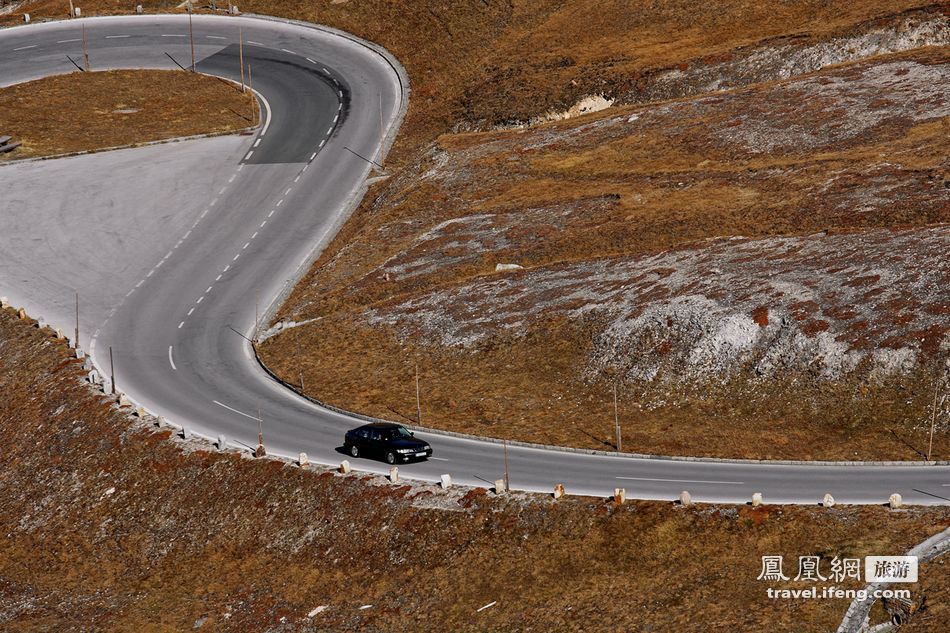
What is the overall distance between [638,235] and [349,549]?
1399 inches

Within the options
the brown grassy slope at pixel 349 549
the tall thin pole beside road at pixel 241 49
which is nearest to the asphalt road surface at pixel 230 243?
the tall thin pole beside road at pixel 241 49

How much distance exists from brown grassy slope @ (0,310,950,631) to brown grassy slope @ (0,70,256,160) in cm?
4976

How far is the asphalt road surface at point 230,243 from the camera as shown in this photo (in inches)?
2073

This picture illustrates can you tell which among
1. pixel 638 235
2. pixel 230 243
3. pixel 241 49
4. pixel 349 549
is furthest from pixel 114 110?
pixel 349 549

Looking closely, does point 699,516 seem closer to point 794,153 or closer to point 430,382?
point 430,382

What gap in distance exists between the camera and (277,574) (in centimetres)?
5153

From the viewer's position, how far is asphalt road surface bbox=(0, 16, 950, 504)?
52656mm

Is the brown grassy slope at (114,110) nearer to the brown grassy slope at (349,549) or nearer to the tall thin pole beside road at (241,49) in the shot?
the tall thin pole beside road at (241,49)

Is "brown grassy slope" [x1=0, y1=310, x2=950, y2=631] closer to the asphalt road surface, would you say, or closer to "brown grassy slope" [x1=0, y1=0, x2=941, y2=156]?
the asphalt road surface

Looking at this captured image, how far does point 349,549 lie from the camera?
51156mm

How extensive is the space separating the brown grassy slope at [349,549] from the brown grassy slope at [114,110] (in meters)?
49.8

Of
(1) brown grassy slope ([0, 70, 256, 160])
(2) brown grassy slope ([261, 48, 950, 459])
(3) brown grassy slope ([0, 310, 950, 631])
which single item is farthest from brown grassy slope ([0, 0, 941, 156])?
(3) brown grassy slope ([0, 310, 950, 631])

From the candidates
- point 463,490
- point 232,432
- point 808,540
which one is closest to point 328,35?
point 232,432

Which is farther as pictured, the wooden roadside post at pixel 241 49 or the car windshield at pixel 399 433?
the wooden roadside post at pixel 241 49
